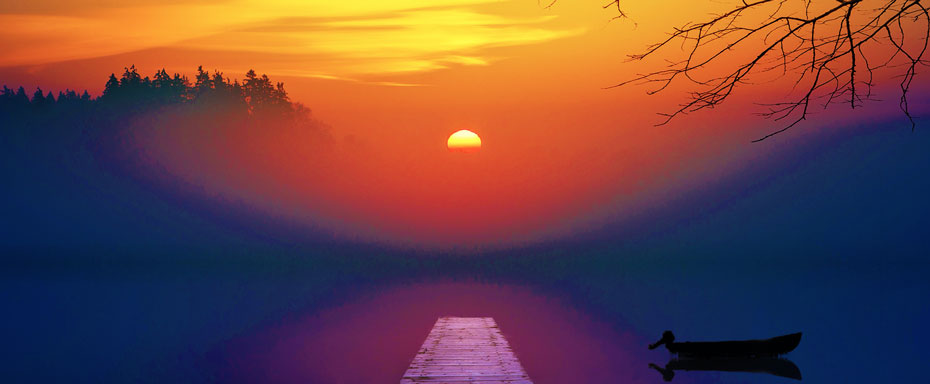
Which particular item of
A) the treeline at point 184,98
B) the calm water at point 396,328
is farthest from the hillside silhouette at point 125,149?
the calm water at point 396,328

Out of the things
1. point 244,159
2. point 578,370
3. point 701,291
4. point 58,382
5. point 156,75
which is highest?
point 156,75

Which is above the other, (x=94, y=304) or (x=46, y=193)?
(x=46, y=193)

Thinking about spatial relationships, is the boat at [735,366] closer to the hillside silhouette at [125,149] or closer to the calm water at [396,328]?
the calm water at [396,328]

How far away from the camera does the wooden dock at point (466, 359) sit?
1547 cm

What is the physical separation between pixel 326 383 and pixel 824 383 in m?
14.4

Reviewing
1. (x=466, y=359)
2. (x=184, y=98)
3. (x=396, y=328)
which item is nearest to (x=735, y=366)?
(x=466, y=359)

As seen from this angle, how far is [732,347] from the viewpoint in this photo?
22234 mm

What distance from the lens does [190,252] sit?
131m

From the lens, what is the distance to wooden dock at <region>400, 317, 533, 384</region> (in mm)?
A: 15469

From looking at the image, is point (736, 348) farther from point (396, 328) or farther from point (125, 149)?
point (125, 149)

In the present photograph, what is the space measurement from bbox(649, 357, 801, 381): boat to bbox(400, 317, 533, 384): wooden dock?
5407mm

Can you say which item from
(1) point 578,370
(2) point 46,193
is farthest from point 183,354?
(2) point 46,193

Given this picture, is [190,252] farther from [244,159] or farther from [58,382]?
[58,382]

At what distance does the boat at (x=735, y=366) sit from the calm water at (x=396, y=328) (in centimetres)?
43
